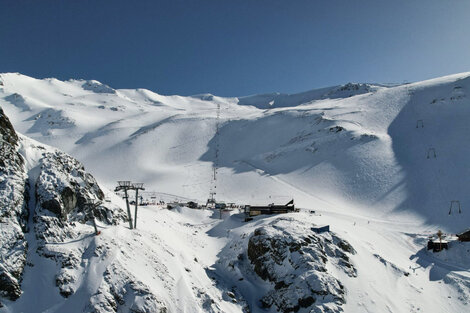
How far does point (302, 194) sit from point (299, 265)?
105ft

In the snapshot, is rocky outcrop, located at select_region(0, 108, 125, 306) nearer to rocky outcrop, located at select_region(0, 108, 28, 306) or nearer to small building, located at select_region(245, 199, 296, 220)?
rocky outcrop, located at select_region(0, 108, 28, 306)

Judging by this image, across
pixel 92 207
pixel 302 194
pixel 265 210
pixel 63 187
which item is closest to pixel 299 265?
pixel 265 210

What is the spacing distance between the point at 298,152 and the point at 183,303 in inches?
2291

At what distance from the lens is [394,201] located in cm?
5250

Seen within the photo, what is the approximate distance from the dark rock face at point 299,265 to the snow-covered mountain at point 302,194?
0.35ft

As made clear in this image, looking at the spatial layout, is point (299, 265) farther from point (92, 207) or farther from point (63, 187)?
point (63, 187)

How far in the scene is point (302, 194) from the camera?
58.2 metres

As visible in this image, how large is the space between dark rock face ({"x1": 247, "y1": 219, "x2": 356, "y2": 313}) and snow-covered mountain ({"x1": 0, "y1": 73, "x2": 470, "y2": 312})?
11 cm

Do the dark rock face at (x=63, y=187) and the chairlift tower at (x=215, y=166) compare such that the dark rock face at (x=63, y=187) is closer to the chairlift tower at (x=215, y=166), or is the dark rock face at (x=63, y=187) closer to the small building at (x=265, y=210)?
the small building at (x=265, y=210)

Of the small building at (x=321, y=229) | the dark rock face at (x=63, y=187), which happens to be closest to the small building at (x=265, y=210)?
the small building at (x=321, y=229)

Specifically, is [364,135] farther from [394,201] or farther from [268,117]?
[268,117]

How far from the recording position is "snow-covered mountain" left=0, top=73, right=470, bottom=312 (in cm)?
2556

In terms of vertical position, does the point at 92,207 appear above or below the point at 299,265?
above

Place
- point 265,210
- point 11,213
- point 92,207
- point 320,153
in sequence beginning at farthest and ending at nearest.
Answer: point 320,153, point 265,210, point 92,207, point 11,213
